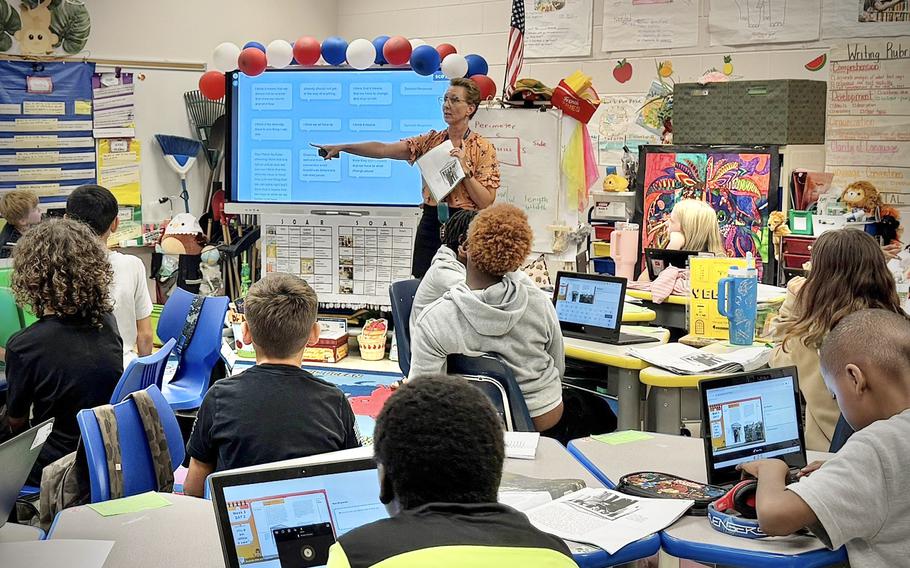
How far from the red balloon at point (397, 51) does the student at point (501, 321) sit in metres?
3.37

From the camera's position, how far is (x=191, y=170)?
27.0ft

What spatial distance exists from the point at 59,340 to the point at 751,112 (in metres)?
4.31

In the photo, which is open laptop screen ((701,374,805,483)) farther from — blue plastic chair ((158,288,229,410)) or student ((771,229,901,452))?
blue plastic chair ((158,288,229,410))

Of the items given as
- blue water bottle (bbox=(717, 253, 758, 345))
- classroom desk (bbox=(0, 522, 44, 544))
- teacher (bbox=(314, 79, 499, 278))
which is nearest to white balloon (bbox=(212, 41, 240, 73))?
teacher (bbox=(314, 79, 499, 278))

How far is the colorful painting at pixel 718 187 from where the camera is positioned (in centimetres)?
574

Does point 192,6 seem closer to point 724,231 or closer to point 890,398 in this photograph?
point 724,231

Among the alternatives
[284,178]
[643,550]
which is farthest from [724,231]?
[643,550]

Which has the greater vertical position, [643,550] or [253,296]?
[253,296]

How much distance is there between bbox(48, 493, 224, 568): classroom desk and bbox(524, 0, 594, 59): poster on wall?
21.2ft

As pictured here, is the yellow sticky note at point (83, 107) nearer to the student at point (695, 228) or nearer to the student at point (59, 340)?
the student at point (59, 340)

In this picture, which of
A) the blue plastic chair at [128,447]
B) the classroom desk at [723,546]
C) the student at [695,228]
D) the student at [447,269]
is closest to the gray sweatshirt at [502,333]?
the student at [447,269]

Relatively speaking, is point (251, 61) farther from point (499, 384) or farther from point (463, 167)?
point (499, 384)

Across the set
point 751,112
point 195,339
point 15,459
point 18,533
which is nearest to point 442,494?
point 15,459

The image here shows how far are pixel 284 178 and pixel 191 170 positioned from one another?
173cm
